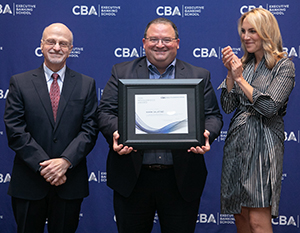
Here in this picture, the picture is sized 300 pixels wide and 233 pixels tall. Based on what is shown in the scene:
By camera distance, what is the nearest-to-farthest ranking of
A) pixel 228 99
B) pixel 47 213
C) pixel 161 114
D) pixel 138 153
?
pixel 161 114, pixel 138 153, pixel 47 213, pixel 228 99

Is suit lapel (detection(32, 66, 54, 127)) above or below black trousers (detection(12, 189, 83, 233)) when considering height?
above

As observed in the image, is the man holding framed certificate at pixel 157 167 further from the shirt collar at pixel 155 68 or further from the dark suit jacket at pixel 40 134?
the dark suit jacket at pixel 40 134

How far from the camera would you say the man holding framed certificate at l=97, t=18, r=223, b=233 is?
237 centimetres

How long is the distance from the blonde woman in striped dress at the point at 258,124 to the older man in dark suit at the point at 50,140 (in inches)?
41.5

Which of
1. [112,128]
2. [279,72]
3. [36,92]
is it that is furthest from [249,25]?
[36,92]

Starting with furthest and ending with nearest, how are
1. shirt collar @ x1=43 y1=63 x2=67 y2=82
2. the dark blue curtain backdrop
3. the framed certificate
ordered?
the dark blue curtain backdrop < shirt collar @ x1=43 y1=63 x2=67 y2=82 < the framed certificate

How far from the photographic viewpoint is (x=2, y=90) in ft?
12.8

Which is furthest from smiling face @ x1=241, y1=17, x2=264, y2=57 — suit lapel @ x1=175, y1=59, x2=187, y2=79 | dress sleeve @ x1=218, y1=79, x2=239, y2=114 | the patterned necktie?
the patterned necktie

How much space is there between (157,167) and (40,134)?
85 centimetres

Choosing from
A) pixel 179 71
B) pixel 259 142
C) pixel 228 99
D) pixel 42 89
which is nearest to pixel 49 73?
pixel 42 89

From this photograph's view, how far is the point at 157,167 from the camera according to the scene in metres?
2.37

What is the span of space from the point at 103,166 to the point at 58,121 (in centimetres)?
159

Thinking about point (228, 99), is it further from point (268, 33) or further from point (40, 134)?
point (40, 134)

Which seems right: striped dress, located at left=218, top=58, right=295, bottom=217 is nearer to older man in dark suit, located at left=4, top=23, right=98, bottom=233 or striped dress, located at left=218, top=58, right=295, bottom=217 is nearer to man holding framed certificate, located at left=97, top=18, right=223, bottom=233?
man holding framed certificate, located at left=97, top=18, right=223, bottom=233
